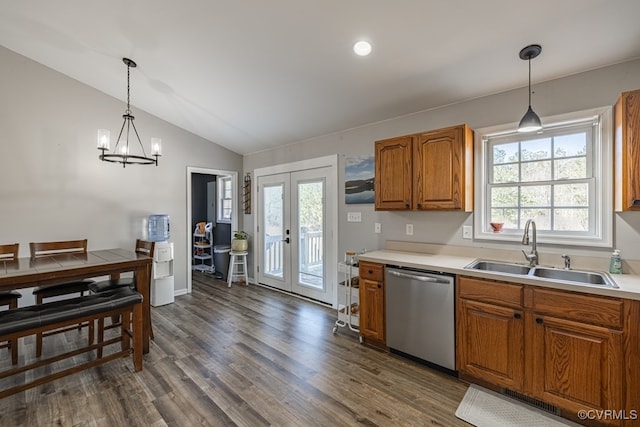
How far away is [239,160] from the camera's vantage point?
5.40 m

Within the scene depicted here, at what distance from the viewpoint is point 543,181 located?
2.51 meters

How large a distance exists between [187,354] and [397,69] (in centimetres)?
331

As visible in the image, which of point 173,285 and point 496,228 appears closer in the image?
point 496,228

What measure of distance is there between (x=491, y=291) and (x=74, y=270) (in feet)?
10.8

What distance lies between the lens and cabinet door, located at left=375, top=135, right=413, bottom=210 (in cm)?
286

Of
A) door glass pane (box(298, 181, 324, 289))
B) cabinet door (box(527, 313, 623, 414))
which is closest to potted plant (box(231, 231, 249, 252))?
door glass pane (box(298, 181, 324, 289))

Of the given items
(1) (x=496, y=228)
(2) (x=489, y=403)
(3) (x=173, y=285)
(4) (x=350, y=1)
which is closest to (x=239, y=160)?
(3) (x=173, y=285)

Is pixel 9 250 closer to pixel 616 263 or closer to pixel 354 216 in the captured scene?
pixel 354 216

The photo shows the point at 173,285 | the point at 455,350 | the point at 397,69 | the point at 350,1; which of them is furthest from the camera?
the point at 173,285

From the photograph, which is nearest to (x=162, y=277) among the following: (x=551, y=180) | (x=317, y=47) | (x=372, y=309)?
(x=372, y=309)

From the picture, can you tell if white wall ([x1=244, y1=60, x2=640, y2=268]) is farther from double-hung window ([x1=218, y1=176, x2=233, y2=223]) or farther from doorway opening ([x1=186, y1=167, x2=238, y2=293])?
double-hung window ([x1=218, y1=176, x2=233, y2=223])

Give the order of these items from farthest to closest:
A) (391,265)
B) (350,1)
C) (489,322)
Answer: (391,265), (489,322), (350,1)

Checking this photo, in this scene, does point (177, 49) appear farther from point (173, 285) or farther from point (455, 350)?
point (455, 350)

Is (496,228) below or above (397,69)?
below
